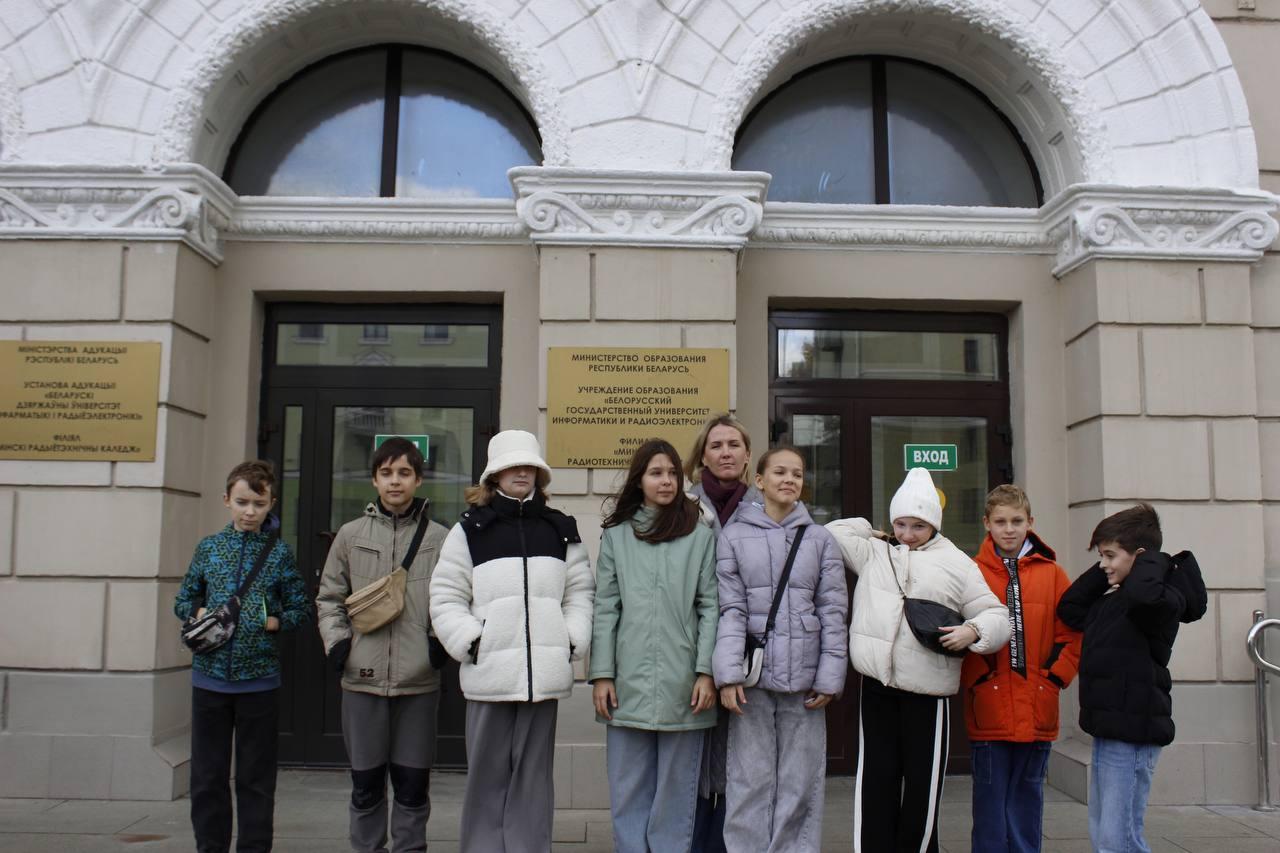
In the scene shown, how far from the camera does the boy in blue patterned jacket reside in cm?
424

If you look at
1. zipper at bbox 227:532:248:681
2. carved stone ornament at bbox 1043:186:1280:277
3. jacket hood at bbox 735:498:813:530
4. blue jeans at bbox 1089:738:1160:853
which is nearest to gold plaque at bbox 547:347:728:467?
jacket hood at bbox 735:498:813:530

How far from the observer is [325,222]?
6164 millimetres

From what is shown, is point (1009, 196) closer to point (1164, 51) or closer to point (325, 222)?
point (1164, 51)

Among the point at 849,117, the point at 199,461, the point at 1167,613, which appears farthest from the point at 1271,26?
the point at 199,461

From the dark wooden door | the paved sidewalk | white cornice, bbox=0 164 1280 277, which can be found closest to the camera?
the paved sidewalk

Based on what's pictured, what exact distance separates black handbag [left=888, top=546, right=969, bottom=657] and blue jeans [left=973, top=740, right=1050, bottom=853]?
52 centimetres

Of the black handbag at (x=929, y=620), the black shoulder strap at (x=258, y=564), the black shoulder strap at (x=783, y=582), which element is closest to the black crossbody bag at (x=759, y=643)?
the black shoulder strap at (x=783, y=582)

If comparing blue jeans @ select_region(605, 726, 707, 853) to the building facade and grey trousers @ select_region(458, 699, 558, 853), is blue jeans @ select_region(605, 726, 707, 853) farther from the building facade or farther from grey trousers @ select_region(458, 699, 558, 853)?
the building facade

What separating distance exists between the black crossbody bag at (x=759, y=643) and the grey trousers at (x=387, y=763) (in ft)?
4.45

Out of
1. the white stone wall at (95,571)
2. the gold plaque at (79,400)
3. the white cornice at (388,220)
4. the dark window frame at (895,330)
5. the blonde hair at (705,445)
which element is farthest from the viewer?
→ the dark window frame at (895,330)

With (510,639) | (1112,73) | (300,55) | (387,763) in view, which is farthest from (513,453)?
(1112,73)

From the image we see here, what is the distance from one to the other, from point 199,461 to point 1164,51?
6.15 m

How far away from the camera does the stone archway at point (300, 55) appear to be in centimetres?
588

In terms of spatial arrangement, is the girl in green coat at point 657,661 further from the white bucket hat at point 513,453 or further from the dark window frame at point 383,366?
the dark window frame at point 383,366
